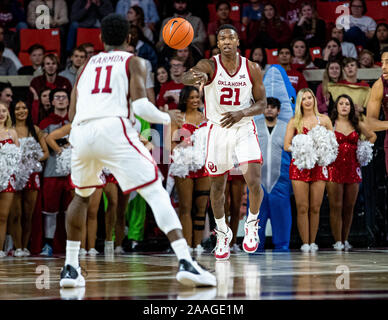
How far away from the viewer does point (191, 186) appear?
31.0 feet

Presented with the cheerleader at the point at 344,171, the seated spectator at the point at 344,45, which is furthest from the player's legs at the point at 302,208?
the seated spectator at the point at 344,45

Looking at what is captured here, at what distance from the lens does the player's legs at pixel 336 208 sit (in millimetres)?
9523

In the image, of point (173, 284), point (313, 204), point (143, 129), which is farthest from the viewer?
point (143, 129)

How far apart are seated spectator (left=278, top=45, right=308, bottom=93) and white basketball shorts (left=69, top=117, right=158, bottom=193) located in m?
6.25

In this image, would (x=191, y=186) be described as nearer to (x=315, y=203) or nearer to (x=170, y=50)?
(x=315, y=203)

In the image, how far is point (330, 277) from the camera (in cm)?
506

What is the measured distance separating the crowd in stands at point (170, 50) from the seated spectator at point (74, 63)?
0.02 m

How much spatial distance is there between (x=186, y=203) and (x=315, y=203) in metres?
1.86

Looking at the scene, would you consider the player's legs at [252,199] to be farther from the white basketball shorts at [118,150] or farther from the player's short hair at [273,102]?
the white basketball shorts at [118,150]

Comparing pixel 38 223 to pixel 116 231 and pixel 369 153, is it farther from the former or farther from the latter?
pixel 369 153

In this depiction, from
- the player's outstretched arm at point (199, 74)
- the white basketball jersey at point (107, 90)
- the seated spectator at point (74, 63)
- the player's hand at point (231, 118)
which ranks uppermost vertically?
the seated spectator at point (74, 63)

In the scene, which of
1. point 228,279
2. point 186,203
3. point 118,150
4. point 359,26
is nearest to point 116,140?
point 118,150
